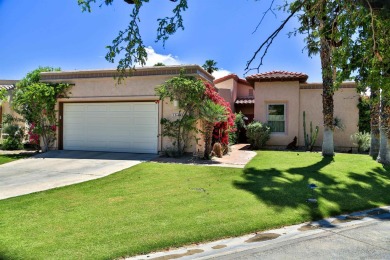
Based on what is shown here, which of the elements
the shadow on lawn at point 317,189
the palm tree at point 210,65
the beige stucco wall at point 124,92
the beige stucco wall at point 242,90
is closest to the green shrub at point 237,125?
the beige stucco wall at point 242,90

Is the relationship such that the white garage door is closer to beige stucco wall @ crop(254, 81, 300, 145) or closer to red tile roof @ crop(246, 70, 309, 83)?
red tile roof @ crop(246, 70, 309, 83)

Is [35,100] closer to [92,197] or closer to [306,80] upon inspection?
[92,197]

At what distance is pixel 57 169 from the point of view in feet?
41.6

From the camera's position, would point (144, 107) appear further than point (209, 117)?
Yes

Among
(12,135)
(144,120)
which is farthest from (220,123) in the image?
(12,135)

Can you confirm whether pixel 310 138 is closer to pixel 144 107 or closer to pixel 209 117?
pixel 209 117

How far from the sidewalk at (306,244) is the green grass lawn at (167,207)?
282 mm

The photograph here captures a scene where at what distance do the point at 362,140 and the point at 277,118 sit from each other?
5.02 meters

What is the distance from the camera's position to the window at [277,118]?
69.0 ft

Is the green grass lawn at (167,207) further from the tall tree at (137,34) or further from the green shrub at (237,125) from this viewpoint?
the green shrub at (237,125)

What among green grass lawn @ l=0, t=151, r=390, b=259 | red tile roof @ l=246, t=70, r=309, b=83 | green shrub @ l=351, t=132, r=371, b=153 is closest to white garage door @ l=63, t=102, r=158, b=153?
green grass lawn @ l=0, t=151, r=390, b=259

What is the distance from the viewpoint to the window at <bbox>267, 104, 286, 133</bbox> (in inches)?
828

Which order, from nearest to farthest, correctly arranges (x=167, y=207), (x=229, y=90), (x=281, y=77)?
(x=167, y=207) → (x=281, y=77) → (x=229, y=90)

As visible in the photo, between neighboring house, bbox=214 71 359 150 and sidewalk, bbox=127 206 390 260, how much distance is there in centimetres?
1406
